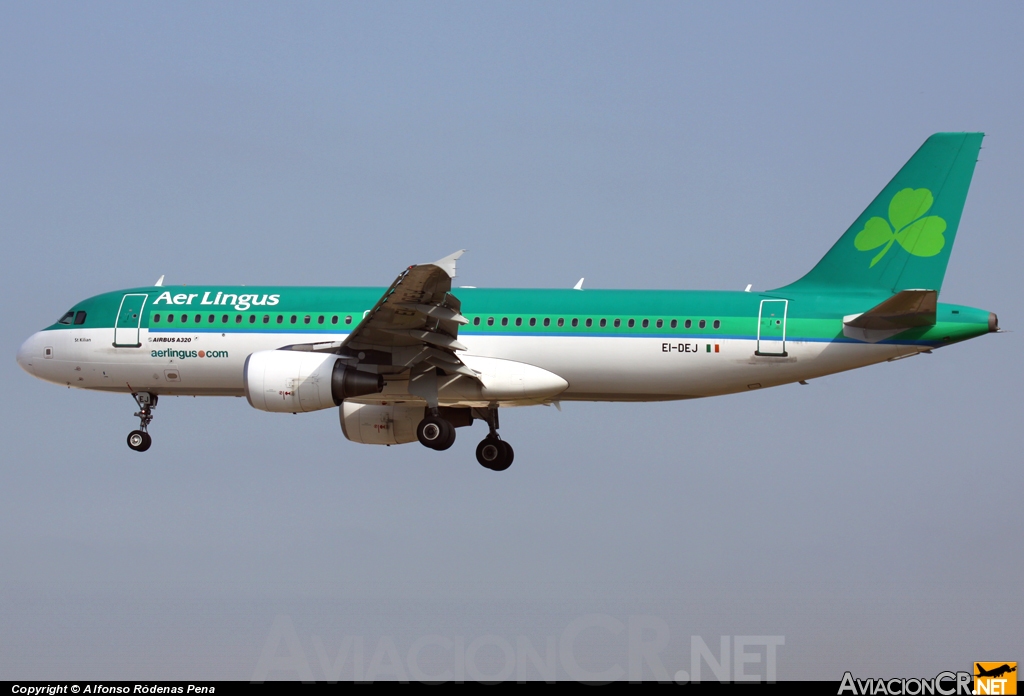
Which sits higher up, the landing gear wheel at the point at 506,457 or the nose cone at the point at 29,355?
the nose cone at the point at 29,355

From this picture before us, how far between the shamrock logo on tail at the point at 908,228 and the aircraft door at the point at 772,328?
3.08 m

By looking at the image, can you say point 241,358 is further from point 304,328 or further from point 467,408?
point 467,408

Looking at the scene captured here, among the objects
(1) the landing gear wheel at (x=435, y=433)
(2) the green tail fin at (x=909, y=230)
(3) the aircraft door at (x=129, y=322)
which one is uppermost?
(2) the green tail fin at (x=909, y=230)

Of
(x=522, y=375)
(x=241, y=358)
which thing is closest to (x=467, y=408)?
(x=522, y=375)

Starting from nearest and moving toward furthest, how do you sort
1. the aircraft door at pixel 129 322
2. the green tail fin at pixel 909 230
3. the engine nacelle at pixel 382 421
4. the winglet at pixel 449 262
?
1. the winglet at pixel 449 262
2. the green tail fin at pixel 909 230
3. the aircraft door at pixel 129 322
4. the engine nacelle at pixel 382 421

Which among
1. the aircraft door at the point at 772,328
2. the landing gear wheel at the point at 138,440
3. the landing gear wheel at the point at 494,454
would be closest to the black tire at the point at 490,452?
the landing gear wheel at the point at 494,454

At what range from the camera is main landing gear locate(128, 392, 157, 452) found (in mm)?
43656

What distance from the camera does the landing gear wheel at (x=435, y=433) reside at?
40.5m

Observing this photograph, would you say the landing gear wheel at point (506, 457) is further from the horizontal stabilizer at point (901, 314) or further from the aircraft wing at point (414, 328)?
the horizontal stabilizer at point (901, 314)

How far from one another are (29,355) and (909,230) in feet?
84.4

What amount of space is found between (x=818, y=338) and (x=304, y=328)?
555 inches

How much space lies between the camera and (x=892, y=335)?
127 ft

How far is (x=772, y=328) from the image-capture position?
39.4 meters

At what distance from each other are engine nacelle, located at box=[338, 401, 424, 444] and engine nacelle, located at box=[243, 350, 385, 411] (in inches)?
172
